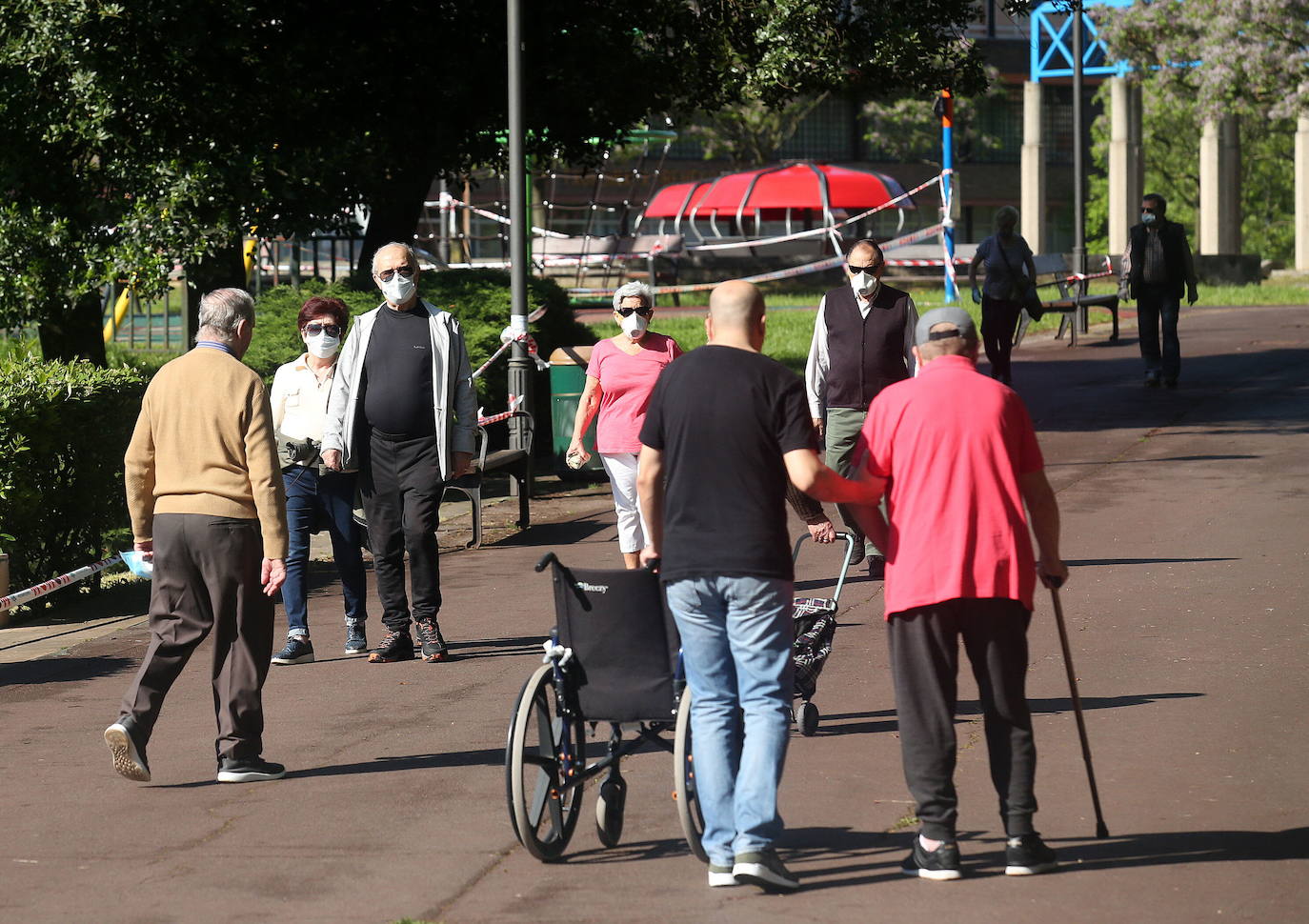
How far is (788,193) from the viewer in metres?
46.9

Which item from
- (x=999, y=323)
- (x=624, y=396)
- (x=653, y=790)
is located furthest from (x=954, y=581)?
(x=999, y=323)

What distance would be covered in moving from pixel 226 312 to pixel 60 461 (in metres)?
4.36

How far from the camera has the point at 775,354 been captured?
78.6ft

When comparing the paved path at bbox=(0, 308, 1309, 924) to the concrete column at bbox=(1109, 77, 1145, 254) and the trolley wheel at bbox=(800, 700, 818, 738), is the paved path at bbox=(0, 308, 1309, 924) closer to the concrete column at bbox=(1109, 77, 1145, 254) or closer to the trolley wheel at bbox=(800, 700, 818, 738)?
the trolley wheel at bbox=(800, 700, 818, 738)

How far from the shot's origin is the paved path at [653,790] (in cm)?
538

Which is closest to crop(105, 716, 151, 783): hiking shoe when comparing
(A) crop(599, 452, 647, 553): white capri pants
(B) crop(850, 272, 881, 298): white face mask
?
(A) crop(599, 452, 647, 553): white capri pants

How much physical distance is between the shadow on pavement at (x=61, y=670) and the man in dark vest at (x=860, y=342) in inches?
153

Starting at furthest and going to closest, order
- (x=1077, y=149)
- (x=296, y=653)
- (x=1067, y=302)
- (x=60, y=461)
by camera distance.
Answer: (x=1077, y=149) → (x=1067, y=302) → (x=60, y=461) → (x=296, y=653)

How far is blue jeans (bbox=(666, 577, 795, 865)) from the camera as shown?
5.35 meters

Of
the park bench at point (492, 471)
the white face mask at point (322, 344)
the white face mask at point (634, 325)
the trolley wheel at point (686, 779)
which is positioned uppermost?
the white face mask at point (634, 325)

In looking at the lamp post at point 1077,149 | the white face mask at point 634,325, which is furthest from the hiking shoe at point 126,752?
the lamp post at point 1077,149

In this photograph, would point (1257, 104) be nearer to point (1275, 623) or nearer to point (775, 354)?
point (775, 354)

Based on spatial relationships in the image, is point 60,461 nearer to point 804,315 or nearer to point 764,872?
point 764,872

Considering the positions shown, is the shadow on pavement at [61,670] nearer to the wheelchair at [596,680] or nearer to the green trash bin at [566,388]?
the wheelchair at [596,680]
